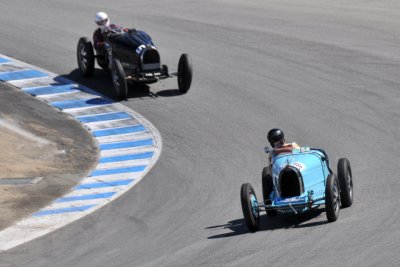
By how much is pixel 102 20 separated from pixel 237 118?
5461mm

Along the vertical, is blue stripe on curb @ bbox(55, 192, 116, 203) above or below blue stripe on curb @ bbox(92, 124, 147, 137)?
below

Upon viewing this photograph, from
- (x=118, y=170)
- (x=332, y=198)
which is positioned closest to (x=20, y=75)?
(x=118, y=170)

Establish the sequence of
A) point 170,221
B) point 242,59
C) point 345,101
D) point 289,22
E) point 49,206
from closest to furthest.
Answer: point 170,221 → point 49,206 → point 345,101 → point 242,59 → point 289,22

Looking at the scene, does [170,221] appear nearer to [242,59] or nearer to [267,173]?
[267,173]

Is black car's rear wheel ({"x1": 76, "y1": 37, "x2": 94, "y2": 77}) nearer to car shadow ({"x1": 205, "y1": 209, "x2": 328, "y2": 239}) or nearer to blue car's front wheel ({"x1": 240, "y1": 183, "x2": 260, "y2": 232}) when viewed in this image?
car shadow ({"x1": 205, "y1": 209, "x2": 328, "y2": 239})

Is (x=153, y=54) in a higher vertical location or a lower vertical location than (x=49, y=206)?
higher

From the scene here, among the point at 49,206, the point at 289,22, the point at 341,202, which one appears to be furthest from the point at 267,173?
the point at 289,22

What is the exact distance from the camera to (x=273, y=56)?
95.9 feet

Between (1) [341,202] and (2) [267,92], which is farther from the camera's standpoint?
(2) [267,92]

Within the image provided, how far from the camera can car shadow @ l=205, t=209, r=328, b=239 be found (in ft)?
51.9

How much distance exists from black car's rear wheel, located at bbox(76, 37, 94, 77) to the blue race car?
11.9m

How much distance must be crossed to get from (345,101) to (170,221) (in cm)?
888

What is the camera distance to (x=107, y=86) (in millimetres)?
27453

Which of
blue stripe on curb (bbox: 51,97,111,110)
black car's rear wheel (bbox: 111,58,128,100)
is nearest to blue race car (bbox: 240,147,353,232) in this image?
black car's rear wheel (bbox: 111,58,128,100)
